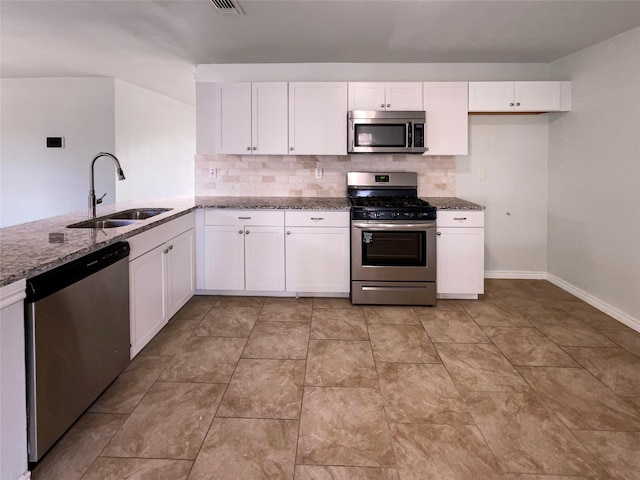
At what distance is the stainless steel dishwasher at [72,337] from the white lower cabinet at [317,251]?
1724mm

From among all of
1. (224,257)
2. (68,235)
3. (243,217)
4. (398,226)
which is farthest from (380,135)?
(68,235)

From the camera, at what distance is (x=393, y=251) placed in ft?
12.1

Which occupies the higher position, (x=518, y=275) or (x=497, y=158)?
(x=497, y=158)

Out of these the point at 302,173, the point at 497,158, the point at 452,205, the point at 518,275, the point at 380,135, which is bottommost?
the point at 518,275

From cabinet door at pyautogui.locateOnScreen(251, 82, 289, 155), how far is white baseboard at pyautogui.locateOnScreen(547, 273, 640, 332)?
10.0 feet

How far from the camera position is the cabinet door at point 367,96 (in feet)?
13.1

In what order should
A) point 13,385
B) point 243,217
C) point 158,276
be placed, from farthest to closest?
point 243,217, point 158,276, point 13,385

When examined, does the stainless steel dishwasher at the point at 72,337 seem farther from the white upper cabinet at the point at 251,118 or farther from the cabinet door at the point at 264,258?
the white upper cabinet at the point at 251,118

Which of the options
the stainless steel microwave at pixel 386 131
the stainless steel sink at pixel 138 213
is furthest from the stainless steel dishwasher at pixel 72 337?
the stainless steel microwave at pixel 386 131

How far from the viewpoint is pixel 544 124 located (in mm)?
4387

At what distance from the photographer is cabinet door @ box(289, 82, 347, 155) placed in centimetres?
400

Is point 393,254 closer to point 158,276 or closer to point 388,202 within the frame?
point 388,202

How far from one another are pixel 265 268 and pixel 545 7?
9.62ft

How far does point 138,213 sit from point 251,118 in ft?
4.71
